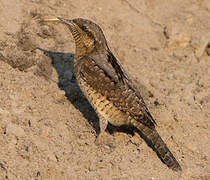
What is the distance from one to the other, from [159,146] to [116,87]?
0.99 m

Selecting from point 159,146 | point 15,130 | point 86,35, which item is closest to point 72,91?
point 86,35

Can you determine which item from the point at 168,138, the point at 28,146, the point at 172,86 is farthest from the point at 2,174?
the point at 172,86

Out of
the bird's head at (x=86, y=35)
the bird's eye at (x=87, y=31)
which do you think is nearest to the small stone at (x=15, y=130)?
the bird's head at (x=86, y=35)

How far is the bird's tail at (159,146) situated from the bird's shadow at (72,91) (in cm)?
13

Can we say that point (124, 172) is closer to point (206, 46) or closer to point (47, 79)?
point (47, 79)

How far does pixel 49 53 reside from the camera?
6398 mm

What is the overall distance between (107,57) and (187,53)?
2882 millimetres

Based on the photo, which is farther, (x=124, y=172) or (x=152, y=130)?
(x=152, y=130)

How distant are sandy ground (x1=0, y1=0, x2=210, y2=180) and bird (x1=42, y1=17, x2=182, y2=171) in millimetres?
255

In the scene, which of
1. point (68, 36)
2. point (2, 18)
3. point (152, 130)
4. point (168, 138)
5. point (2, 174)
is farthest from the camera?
point (68, 36)

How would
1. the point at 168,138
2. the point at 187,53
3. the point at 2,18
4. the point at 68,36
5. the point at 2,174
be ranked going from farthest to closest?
1. the point at 187,53
2. the point at 68,36
3. the point at 2,18
4. the point at 168,138
5. the point at 2,174

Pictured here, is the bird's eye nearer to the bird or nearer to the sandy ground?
the bird

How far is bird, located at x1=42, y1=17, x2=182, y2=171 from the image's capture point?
17.0ft

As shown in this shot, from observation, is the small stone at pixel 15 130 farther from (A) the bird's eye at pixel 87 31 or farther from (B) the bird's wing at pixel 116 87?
(A) the bird's eye at pixel 87 31
